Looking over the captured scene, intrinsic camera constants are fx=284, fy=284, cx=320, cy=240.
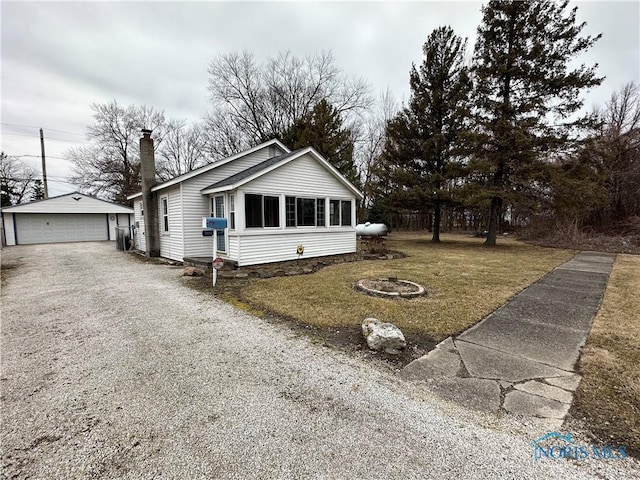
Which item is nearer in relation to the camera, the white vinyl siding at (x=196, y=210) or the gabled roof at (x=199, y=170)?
the gabled roof at (x=199, y=170)

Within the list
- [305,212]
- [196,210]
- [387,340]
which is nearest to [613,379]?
[387,340]

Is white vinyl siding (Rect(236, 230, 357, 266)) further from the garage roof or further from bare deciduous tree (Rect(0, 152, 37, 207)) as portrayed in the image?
bare deciduous tree (Rect(0, 152, 37, 207))

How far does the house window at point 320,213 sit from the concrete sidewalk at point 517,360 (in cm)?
666

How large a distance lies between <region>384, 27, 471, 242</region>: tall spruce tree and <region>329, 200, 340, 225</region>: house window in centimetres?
565

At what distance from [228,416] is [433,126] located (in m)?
16.7

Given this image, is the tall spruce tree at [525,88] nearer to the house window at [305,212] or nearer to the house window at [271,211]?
the house window at [305,212]

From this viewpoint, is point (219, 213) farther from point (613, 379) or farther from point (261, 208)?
point (613, 379)

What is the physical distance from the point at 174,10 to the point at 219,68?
14183 millimetres

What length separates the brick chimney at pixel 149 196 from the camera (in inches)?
432

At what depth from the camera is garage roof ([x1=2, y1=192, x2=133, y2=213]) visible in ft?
61.4

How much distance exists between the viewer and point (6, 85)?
11.9 meters

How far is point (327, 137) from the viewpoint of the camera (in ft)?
60.0

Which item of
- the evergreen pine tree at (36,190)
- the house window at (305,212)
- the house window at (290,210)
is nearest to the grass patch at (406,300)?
the house window at (305,212)

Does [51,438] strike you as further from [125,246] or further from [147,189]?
[125,246]
